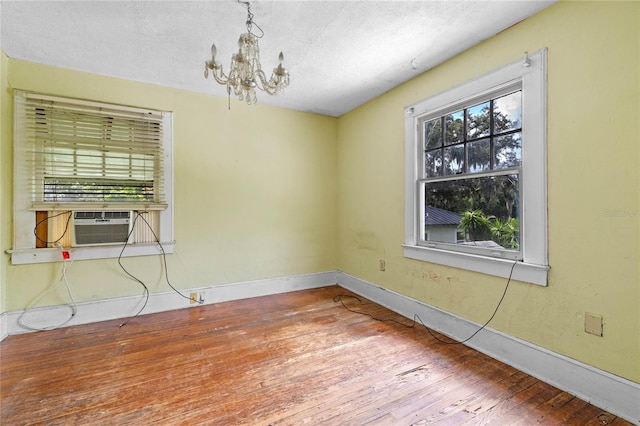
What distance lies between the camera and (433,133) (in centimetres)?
277

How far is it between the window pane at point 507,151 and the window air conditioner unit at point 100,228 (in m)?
3.47

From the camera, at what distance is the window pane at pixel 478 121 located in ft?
7.51

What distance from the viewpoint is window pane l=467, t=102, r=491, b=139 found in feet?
7.51

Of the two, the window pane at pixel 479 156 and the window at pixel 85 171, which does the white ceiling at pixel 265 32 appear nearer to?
the window at pixel 85 171

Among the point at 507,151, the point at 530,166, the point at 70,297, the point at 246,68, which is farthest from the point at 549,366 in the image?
the point at 70,297

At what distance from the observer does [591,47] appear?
1.67 m

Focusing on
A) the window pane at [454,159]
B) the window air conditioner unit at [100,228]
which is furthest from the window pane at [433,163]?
the window air conditioner unit at [100,228]

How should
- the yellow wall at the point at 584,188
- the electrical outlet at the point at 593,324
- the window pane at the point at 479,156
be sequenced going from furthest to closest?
the window pane at the point at 479,156 < the electrical outlet at the point at 593,324 < the yellow wall at the point at 584,188

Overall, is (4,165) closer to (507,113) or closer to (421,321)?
(421,321)

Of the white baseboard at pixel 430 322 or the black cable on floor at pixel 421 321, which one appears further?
the black cable on floor at pixel 421 321

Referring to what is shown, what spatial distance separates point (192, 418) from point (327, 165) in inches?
128

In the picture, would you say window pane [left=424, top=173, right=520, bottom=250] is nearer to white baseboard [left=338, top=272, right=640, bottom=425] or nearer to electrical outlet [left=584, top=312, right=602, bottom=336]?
electrical outlet [left=584, top=312, right=602, bottom=336]

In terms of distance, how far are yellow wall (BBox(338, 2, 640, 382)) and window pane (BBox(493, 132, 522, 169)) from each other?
225 mm

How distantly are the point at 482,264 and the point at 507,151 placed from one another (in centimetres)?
90
